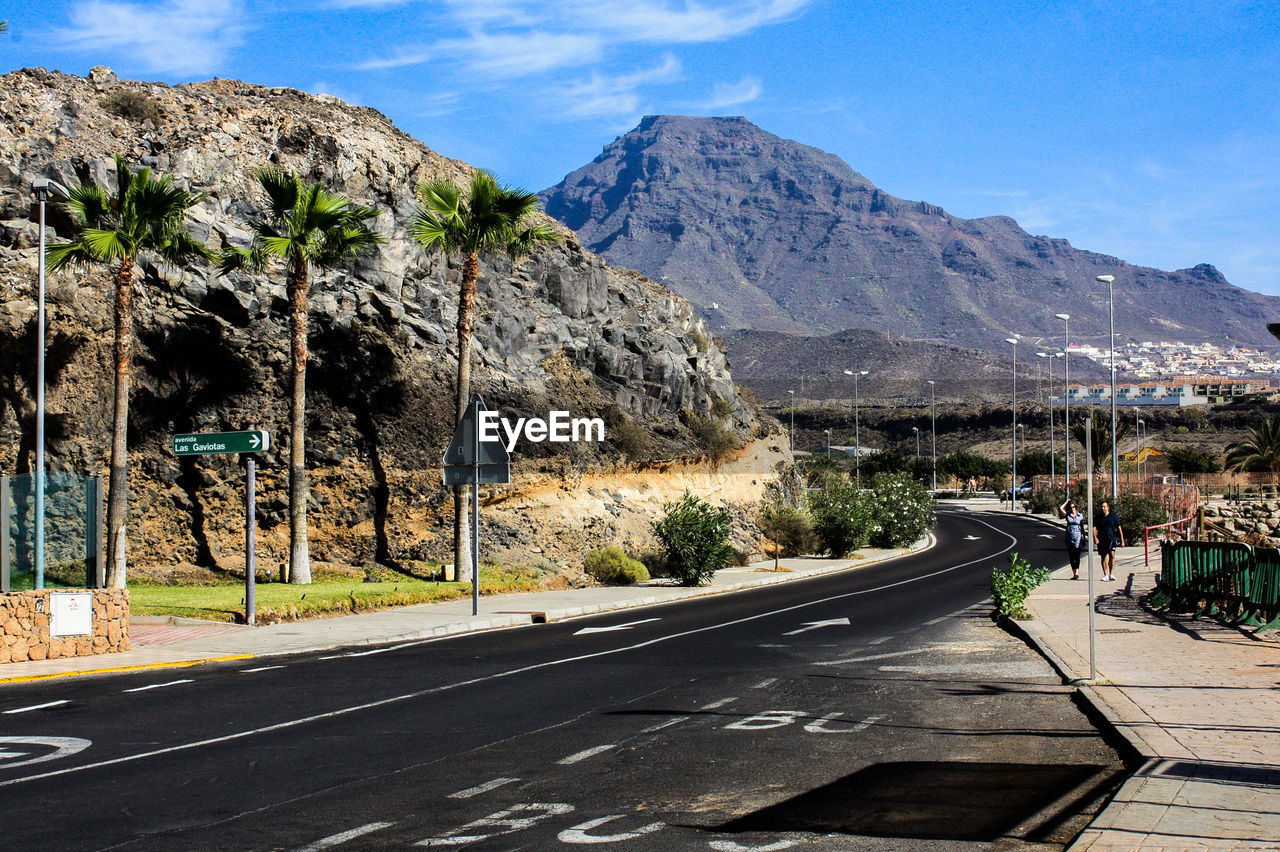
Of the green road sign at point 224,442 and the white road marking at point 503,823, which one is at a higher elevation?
the green road sign at point 224,442

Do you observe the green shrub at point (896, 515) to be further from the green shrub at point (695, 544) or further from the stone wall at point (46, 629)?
the stone wall at point (46, 629)

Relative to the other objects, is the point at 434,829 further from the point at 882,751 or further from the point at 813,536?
the point at 813,536

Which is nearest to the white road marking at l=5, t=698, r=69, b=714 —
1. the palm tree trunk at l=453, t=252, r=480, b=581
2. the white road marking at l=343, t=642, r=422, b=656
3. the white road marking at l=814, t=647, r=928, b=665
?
the white road marking at l=343, t=642, r=422, b=656

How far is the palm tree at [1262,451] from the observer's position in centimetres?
6775

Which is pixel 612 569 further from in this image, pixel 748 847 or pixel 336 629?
pixel 748 847

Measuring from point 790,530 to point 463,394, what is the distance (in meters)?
17.9

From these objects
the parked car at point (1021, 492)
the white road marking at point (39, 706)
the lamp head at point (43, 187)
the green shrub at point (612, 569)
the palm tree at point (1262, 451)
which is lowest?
the parked car at point (1021, 492)

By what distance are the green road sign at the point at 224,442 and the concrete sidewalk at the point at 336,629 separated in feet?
9.74

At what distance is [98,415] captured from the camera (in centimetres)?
2814

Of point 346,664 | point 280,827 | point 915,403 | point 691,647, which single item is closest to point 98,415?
point 346,664

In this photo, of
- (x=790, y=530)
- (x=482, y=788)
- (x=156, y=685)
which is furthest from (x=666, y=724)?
(x=790, y=530)

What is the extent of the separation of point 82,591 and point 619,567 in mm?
16075

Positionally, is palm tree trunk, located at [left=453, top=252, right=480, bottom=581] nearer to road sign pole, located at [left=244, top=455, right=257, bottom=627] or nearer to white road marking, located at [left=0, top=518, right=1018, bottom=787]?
road sign pole, located at [left=244, top=455, right=257, bottom=627]

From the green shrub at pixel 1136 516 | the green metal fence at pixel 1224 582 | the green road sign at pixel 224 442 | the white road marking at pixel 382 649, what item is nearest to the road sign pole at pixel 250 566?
the green road sign at pixel 224 442
